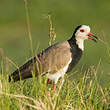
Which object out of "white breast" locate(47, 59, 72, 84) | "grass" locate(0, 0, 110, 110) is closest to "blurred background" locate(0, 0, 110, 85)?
"white breast" locate(47, 59, 72, 84)

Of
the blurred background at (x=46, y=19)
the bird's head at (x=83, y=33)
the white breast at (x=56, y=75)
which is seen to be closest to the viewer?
the white breast at (x=56, y=75)

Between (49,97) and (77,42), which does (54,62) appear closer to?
(77,42)

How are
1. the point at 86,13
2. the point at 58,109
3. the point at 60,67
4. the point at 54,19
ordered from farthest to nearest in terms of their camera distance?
the point at 86,13 → the point at 54,19 → the point at 60,67 → the point at 58,109

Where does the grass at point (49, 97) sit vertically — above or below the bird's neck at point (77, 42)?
below

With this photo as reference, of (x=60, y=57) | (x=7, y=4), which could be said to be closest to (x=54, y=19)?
(x=7, y=4)

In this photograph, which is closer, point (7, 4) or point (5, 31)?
point (5, 31)

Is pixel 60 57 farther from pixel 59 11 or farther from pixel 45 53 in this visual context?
pixel 59 11

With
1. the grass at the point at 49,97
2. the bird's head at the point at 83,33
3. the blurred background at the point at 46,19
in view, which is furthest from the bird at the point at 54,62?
the blurred background at the point at 46,19

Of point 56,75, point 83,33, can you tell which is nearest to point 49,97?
point 56,75

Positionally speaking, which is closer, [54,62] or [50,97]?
[50,97]

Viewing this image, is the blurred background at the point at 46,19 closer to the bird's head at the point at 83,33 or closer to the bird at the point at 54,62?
the bird's head at the point at 83,33

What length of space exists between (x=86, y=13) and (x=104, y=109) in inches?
597

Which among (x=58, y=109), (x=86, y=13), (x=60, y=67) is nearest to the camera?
(x=58, y=109)

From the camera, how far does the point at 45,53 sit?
6.53 meters
